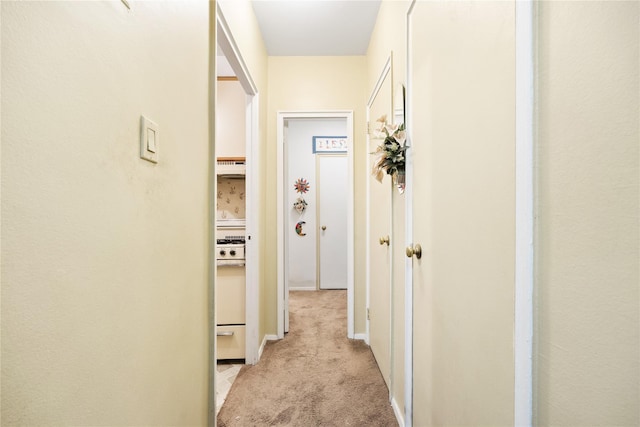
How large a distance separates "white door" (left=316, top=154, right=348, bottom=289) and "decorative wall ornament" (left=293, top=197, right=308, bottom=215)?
227 millimetres

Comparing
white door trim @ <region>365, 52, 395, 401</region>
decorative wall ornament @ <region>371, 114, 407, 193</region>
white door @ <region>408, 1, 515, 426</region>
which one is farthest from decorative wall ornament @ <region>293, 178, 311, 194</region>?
white door @ <region>408, 1, 515, 426</region>

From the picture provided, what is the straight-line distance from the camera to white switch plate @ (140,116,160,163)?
2.85 ft

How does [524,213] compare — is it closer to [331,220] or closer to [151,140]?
[151,140]

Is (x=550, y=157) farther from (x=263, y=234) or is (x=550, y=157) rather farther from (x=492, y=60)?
(x=263, y=234)

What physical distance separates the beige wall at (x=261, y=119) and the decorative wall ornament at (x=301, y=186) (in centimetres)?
193

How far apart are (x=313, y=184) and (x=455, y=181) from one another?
154 inches

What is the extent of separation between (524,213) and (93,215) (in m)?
0.89

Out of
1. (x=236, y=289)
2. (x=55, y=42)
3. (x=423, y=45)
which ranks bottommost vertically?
(x=236, y=289)

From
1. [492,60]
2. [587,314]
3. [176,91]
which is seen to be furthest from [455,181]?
[176,91]

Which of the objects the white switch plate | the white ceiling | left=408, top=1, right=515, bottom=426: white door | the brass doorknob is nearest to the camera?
left=408, top=1, right=515, bottom=426: white door

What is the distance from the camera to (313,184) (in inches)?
192

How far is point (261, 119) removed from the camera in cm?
270

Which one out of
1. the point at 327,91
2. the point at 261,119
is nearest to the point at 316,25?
the point at 327,91

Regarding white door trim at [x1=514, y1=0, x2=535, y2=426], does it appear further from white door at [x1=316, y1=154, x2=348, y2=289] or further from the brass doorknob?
white door at [x1=316, y1=154, x2=348, y2=289]
